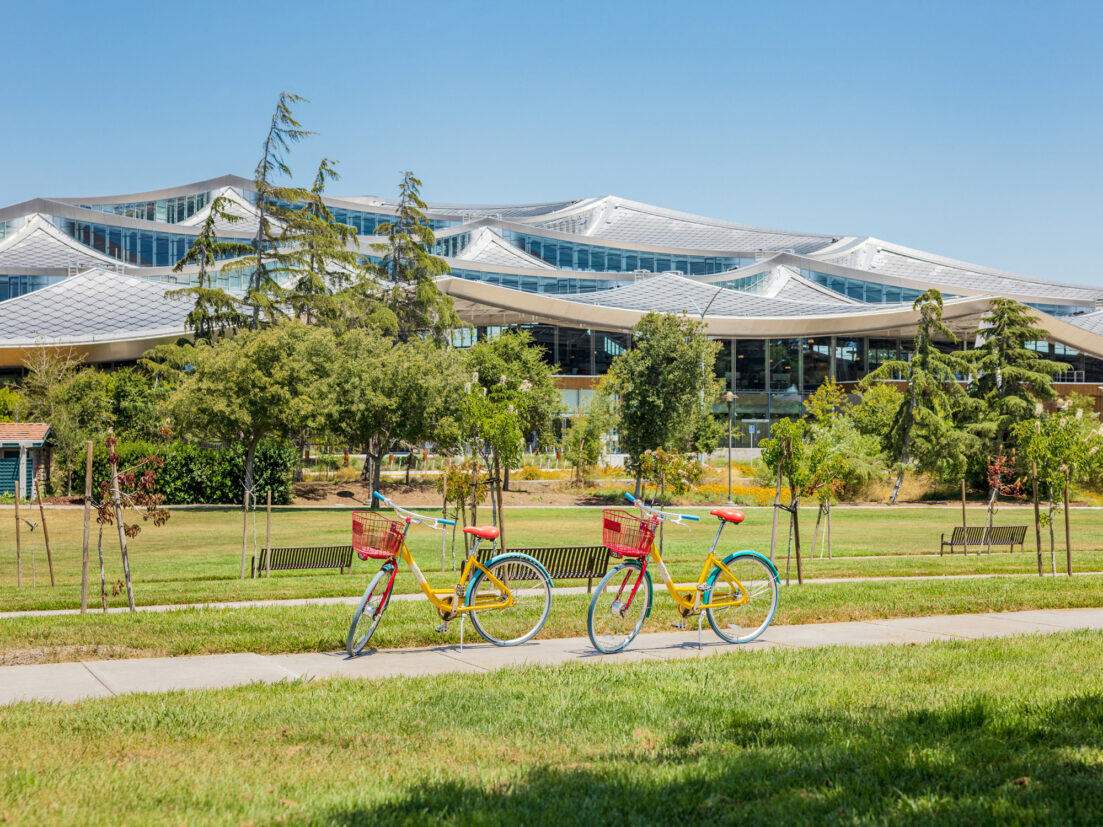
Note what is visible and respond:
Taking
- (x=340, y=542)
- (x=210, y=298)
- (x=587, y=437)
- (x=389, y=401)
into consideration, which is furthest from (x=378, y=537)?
(x=210, y=298)

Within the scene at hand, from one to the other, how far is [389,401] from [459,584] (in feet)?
91.0

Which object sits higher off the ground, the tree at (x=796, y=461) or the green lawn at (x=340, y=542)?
the tree at (x=796, y=461)

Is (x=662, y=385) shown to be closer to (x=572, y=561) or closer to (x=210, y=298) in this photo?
(x=210, y=298)

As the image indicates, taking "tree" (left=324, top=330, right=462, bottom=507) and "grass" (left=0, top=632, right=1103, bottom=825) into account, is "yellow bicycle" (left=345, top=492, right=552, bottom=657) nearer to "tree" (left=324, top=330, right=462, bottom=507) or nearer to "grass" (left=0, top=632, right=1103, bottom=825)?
"grass" (left=0, top=632, right=1103, bottom=825)

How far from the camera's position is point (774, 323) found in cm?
6850

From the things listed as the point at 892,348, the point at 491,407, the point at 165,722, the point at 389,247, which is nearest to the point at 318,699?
the point at 165,722

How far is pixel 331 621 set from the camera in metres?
9.55

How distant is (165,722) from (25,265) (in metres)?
84.9

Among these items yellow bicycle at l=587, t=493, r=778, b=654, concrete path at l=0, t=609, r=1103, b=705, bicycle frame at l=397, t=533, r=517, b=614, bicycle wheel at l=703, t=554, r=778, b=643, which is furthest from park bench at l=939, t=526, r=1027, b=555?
bicycle frame at l=397, t=533, r=517, b=614

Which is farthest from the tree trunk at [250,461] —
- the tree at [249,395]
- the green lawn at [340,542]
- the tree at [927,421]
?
the tree at [927,421]

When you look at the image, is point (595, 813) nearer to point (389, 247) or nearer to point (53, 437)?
point (53, 437)

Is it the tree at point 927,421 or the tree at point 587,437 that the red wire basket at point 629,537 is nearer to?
the tree at point 927,421

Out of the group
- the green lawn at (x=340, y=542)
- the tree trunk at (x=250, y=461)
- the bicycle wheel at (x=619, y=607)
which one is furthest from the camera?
the tree trunk at (x=250, y=461)

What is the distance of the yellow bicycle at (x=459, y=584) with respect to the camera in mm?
8008
